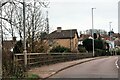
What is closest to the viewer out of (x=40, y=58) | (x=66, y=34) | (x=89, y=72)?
(x=89, y=72)

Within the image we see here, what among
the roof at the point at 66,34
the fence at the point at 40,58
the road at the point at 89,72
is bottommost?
the road at the point at 89,72

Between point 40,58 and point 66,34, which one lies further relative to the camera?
point 66,34

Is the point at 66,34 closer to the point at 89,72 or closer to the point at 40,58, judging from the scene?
the point at 40,58

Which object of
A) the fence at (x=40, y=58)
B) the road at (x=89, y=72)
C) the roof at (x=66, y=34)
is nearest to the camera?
the road at (x=89, y=72)

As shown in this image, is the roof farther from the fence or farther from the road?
the road

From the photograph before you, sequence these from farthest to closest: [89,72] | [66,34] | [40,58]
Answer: [66,34] < [40,58] < [89,72]

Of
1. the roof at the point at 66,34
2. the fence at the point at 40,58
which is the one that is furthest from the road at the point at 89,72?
the roof at the point at 66,34

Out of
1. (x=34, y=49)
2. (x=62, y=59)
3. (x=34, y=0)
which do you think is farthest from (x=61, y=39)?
(x=34, y=0)

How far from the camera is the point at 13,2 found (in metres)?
19.9

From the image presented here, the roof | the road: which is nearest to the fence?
the road

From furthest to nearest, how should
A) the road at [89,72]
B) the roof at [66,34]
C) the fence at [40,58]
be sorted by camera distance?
the roof at [66,34], the fence at [40,58], the road at [89,72]

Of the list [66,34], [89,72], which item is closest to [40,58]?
[89,72]

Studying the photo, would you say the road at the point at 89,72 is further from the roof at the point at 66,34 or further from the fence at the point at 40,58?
the roof at the point at 66,34

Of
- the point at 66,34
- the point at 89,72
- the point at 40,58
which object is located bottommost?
the point at 89,72
